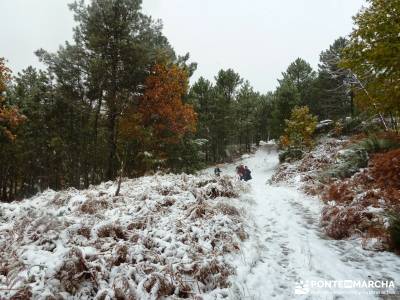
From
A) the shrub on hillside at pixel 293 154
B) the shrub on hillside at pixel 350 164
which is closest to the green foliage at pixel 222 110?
the shrub on hillside at pixel 293 154

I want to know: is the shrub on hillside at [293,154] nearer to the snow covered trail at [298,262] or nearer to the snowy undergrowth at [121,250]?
the snow covered trail at [298,262]

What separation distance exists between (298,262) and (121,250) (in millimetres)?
3077

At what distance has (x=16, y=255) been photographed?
17.2 ft

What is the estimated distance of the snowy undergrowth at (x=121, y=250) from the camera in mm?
4641

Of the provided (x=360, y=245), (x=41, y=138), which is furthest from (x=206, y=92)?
(x=360, y=245)

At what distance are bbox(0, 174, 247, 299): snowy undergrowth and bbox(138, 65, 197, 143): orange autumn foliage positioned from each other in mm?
12885

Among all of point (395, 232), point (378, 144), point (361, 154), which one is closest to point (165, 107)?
point (361, 154)

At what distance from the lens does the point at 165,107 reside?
21.3 meters

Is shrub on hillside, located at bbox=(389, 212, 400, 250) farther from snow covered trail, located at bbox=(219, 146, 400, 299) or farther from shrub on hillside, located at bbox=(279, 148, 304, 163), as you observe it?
shrub on hillside, located at bbox=(279, 148, 304, 163)

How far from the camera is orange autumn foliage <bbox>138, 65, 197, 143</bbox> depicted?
21.0 meters

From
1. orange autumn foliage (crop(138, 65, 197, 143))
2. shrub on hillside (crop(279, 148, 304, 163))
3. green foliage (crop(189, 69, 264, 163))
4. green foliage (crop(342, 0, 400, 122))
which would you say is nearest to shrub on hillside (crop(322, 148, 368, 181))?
green foliage (crop(342, 0, 400, 122))

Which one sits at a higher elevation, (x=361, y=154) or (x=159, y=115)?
(x=159, y=115)

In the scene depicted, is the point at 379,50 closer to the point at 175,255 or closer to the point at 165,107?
the point at 175,255

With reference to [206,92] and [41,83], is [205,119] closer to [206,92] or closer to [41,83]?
[206,92]
